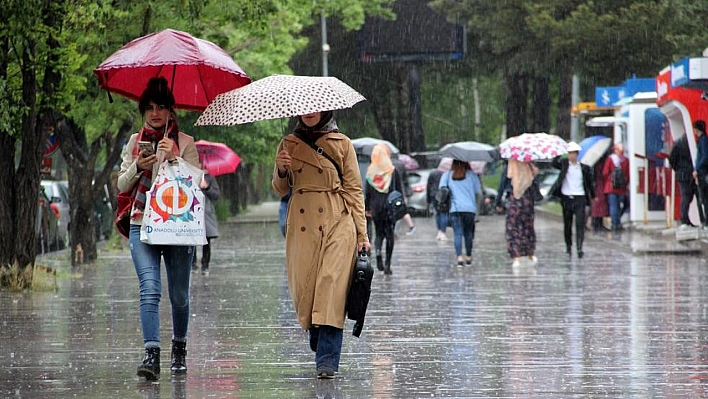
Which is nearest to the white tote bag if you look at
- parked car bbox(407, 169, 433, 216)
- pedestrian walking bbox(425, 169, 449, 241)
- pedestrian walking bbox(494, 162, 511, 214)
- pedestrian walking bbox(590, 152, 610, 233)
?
pedestrian walking bbox(494, 162, 511, 214)

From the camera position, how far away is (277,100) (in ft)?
27.1

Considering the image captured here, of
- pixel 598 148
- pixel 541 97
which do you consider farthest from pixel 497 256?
pixel 541 97

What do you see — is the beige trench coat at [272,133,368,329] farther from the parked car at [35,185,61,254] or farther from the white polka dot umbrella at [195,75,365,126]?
the parked car at [35,185,61,254]

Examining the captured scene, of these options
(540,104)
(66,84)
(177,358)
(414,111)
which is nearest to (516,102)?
(540,104)

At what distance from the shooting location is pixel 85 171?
21766mm

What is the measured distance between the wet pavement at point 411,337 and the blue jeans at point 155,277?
0.36 m

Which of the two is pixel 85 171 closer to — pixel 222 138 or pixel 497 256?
pixel 497 256

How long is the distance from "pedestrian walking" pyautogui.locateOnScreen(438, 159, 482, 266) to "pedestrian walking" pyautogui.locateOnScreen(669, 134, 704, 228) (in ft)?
16.0

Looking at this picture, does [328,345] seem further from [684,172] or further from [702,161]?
[684,172]

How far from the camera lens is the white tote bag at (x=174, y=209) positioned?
8.32 m

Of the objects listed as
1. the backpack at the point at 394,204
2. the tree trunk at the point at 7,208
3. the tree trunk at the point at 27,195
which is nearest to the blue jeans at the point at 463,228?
the backpack at the point at 394,204

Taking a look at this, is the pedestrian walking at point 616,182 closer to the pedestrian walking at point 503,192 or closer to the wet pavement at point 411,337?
the pedestrian walking at point 503,192

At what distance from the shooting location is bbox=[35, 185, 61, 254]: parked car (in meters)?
26.0

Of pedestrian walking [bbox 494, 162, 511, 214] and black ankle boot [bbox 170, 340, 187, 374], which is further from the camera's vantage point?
pedestrian walking [bbox 494, 162, 511, 214]
